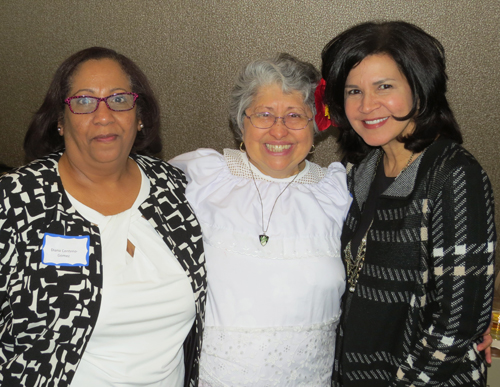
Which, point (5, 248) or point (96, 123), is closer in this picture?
point (5, 248)

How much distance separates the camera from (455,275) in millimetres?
1630

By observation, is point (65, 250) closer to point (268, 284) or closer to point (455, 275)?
point (268, 284)

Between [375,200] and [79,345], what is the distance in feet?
4.56

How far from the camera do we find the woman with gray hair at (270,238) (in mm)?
1976

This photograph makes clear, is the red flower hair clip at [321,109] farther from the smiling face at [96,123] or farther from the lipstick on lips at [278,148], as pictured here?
the smiling face at [96,123]

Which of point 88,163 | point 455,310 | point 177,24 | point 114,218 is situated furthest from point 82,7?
point 455,310

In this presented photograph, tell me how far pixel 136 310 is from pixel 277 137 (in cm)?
101

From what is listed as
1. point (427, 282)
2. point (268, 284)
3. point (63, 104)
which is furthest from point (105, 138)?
point (427, 282)

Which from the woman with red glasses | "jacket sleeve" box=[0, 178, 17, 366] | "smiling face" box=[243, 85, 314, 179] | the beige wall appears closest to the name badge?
the woman with red glasses

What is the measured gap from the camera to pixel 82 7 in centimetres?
319

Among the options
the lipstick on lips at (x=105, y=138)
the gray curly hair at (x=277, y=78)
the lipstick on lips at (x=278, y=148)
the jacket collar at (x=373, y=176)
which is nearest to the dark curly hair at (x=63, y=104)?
the lipstick on lips at (x=105, y=138)

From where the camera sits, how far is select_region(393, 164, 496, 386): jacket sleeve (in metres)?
1.60

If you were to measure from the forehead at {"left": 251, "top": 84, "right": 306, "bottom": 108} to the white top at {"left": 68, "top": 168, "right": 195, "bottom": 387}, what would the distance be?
2.54 ft

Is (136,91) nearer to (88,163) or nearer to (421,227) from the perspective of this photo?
(88,163)
